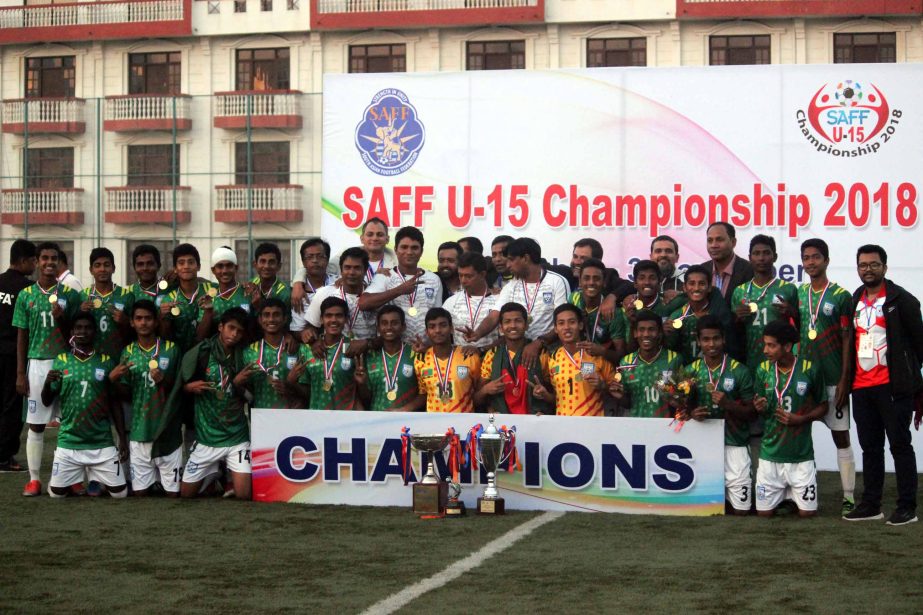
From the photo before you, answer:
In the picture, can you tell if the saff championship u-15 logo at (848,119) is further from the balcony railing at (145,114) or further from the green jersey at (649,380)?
the balcony railing at (145,114)

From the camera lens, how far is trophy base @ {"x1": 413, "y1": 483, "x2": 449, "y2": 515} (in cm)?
830

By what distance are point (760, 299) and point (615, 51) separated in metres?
25.8

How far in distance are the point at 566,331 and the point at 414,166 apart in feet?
10.8

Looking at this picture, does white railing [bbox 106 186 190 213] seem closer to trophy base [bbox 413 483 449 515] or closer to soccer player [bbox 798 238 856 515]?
trophy base [bbox 413 483 449 515]

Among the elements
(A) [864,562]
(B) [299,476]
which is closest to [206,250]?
(B) [299,476]

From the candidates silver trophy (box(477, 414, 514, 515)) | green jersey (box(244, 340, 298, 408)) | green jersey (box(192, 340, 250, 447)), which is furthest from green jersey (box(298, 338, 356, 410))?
silver trophy (box(477, 414, 514, 515))

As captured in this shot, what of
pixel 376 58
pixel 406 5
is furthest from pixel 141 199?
pixel 406 5

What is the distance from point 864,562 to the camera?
6.79 m

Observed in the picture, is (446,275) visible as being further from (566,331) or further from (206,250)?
(206,250)

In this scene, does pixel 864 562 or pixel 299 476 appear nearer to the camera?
pixel 864 562

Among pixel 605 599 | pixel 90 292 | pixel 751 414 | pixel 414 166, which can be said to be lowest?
pixel 605 599

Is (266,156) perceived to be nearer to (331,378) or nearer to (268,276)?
(268,276)

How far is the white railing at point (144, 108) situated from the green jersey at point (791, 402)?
2772 centimetres

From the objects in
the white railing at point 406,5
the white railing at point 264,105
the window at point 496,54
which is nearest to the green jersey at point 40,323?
the white railing at point 264,105
